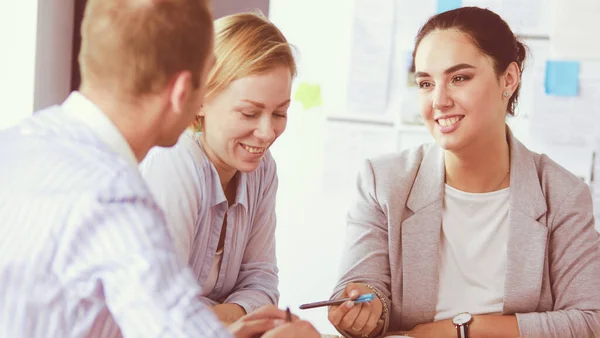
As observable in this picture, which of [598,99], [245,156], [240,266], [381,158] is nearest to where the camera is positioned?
[245,156]

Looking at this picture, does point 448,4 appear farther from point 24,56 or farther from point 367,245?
point 24,56

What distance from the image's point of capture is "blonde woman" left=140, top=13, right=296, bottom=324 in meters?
1.30

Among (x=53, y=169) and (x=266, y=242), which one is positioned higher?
(x=53, y=169)

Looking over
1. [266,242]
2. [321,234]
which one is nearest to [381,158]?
[266,242]

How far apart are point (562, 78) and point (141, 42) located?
1.93m

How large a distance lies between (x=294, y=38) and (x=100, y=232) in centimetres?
203

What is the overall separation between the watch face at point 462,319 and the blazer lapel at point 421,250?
0.12 m

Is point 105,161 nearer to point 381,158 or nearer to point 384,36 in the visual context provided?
point 381,158

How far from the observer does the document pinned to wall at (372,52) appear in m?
2.60

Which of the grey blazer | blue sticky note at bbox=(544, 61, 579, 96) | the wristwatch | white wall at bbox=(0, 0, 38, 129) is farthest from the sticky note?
the wristwatch

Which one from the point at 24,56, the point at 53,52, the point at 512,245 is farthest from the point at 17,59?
the point at 512,245

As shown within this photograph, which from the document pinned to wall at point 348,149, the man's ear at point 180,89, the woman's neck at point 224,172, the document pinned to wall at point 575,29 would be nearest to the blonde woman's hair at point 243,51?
the woman's neck at point 224,172

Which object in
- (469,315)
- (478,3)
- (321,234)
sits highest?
(478,3)

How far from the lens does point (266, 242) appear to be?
1.56m
